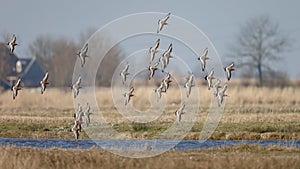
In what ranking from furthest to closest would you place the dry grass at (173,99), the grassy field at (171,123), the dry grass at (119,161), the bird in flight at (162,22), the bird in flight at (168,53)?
the dry grass at (173,99) → the grassy field at (171,123) → the bird in flight at (162,22) → the bird in flight at (168,53) → the dry grass at (119,161)

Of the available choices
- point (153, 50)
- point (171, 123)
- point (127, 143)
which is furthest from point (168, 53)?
point (171, 123)

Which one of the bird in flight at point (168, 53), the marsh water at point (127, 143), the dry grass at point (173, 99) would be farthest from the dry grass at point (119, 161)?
the dry grass at point (173, 99)

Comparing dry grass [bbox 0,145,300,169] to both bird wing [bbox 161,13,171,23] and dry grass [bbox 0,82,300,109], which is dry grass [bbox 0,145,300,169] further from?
dry grass [bbox 0,82,300,109]

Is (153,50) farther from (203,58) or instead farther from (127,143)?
(127,143)

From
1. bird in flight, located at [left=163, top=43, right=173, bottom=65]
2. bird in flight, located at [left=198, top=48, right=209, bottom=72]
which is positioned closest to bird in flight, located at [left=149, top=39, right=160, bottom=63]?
bird in flight, located at [left=163, top=43, right=173, bottom=65]

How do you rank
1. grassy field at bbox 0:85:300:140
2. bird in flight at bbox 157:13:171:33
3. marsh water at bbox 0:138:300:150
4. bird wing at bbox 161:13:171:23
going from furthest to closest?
grassy field at bbox 0:85:300:140 → marsh water at bbox 0:138:300:150 → bird wing at bbox 161:13:171:23 → bird in flight at bbox 157:13:171:33

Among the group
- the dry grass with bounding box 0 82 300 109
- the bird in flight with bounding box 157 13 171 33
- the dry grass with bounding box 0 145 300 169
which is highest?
the bird in flight with bounding box 157 13 171 33

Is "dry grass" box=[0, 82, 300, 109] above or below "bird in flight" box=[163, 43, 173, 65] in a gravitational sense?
below

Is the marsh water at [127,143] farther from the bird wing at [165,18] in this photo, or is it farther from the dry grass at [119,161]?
the dry grass at [119,161]

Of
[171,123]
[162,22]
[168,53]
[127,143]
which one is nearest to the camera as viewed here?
[168,53]

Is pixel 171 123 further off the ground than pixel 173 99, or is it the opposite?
pixel 173 99

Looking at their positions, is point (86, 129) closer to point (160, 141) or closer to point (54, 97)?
point (160, 141)

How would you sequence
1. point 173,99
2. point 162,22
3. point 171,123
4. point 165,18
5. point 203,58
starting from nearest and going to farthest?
point 203,58 → point 162,22 → point 165,18 → point 171,123 → point 173,99

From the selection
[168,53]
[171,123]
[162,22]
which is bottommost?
[171,123]
